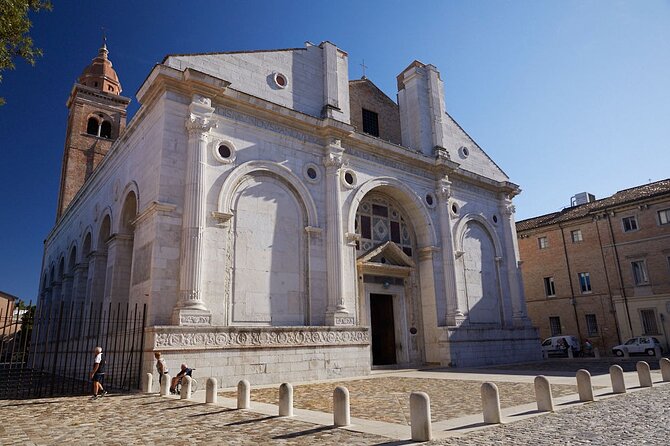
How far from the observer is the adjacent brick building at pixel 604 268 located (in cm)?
2875

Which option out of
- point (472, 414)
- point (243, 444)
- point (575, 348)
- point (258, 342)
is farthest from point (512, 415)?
point (575, 348)

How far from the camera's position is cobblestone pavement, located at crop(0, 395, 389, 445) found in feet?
20.1

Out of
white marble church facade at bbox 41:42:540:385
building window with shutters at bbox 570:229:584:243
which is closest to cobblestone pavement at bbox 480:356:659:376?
white marble church facade at bbox 41:42:540:385

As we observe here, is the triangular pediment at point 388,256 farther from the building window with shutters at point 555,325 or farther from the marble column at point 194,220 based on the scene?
the building window with shutters at point 555,325

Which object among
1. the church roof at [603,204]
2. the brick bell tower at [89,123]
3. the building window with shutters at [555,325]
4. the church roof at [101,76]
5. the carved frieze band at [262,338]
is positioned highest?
the church roof at [101,76]

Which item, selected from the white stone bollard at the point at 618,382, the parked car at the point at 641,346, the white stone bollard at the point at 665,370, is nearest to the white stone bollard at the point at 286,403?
the white stone bollard at the point at 618,382

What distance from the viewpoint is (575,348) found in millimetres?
29203

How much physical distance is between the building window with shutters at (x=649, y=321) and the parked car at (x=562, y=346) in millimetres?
3997

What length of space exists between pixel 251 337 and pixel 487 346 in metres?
12.5

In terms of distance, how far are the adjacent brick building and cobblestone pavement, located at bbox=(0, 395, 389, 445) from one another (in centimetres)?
2931

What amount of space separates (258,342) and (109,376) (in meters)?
5.18

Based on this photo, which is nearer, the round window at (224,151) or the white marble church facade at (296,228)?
the white marble church facade at (296,228)

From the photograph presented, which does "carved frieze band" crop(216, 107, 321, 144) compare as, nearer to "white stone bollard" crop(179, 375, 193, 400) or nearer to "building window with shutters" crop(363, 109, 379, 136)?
"building window with shutters" crop(363, 109, 379, 136)

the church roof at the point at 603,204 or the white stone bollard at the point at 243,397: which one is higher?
the church roof at the point at 603,204
